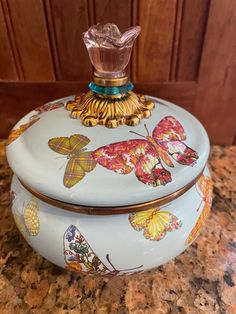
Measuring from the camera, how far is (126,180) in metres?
0.40

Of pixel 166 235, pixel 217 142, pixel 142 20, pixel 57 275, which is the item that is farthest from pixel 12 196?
pixel 217 142

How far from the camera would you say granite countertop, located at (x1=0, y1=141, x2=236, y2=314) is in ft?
1.60

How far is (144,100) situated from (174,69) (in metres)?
0.19

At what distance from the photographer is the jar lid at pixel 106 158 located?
1.30ft

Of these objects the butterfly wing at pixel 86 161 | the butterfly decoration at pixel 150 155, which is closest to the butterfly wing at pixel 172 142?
the butterfly decoration at pixel 150 155

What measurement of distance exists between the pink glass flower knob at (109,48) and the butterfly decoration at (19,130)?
0.45 ft

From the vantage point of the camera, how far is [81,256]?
1.44ft

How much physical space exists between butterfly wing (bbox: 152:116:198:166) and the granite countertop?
9.0 inches

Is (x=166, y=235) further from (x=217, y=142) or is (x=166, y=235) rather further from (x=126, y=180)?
(x=217, y=142)

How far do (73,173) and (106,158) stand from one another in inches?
2.0

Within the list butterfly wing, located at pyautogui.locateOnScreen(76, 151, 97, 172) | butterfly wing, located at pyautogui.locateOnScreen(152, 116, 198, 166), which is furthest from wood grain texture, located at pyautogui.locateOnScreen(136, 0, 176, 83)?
butterfly wing, located at pyautogui.locateOnScreen(76, 151, 97, 172)

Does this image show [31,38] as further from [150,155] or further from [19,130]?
[150,155]

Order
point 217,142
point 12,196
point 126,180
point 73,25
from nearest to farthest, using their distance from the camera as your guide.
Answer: point 126,180 < point 12,196 < point 73,25 < point 217,142

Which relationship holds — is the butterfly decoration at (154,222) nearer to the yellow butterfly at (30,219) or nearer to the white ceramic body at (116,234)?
the white ceramic body at (116,234)
